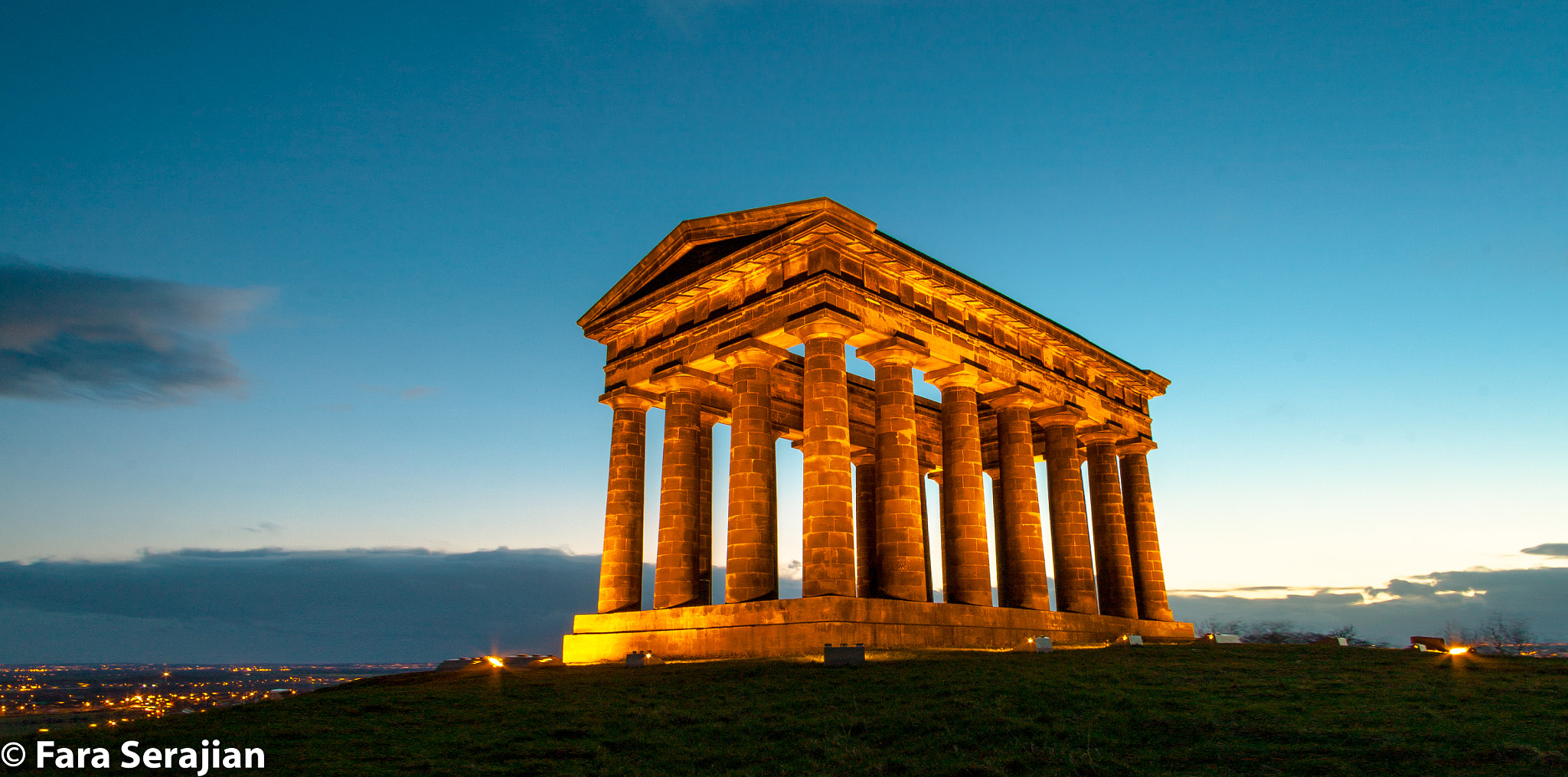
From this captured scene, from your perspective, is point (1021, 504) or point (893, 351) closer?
point (893, 351)

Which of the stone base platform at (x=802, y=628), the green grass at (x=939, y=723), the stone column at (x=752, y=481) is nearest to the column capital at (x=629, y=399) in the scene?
the stone column at (x=752, y=481)

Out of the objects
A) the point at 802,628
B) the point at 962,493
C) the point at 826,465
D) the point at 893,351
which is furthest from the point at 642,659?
the point at 893,351

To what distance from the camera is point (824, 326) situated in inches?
1283

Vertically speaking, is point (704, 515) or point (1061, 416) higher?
point (1061, 416)

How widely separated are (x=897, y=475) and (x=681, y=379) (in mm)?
11638

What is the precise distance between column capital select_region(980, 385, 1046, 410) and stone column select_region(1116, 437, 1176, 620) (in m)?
12.3

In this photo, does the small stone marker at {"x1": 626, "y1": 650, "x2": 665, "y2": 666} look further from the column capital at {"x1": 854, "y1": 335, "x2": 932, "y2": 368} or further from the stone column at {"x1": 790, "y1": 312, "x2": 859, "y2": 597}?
the column capital at {"x1": 854, "y1": 335, "x2": 932, "y2": 368}

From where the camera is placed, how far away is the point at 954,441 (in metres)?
38.2

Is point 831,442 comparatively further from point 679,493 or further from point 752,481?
point 679,493

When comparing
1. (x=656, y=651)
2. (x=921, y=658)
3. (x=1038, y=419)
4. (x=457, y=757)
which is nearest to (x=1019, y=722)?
(x=457, y=757)

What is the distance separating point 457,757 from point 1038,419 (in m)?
37.4

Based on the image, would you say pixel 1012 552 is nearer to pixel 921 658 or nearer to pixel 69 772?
pixel 921 658

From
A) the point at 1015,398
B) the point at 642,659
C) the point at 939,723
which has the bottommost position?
the point at 939,723

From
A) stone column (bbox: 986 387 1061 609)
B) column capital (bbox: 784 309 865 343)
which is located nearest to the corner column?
stone column (bbox: 986 387 1061 609)
